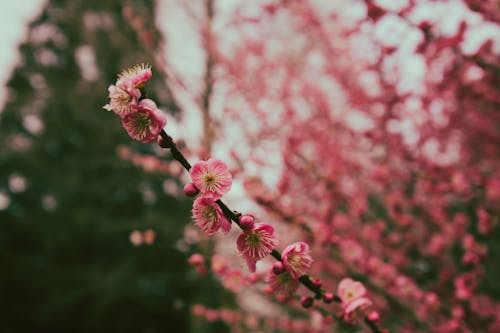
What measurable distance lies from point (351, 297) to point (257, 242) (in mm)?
611

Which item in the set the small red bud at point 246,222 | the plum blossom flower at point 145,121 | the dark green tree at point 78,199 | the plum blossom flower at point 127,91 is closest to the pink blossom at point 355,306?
the small red bud at point 246,222

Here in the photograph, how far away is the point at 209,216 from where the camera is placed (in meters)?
1.32

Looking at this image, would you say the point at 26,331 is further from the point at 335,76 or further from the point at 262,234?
the point at 262,234

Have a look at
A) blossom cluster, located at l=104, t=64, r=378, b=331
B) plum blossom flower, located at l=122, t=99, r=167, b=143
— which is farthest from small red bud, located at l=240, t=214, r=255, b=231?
plum blossom flower, located at l=122, t=99, r=167, b=143

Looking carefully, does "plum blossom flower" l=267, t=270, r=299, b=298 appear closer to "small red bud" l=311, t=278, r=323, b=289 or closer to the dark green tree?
"small red bud" l=311, t=278, r=323, b=289

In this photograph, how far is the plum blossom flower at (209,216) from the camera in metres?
1.28

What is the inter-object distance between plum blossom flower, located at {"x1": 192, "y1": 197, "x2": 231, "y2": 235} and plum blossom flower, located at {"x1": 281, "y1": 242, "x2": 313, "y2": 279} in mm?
268

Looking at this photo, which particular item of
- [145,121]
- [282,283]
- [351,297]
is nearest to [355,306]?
[351,297]

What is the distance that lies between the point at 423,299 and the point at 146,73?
317cm

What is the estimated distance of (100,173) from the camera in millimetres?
11148

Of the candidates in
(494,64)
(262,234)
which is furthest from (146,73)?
(494,64)

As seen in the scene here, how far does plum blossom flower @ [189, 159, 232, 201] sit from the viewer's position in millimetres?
1270

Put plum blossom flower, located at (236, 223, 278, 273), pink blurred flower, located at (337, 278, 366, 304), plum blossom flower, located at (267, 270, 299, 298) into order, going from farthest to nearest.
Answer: pink blurred flower, located at (337, 278, 366, 304) → plum blossom flower, located at (267, 270, 299, 298) → plum blossom flower, located at (236, 223, 278, 273)

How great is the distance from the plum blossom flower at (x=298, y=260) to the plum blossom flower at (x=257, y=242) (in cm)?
10
